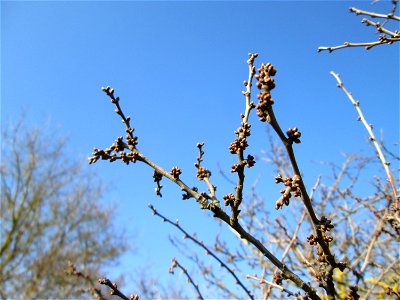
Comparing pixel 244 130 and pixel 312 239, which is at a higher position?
pixel 244 130

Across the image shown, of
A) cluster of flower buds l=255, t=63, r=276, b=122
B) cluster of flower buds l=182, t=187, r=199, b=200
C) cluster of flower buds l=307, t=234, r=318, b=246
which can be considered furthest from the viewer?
cluster of flower buds l=182, t=187, r=199, b=200

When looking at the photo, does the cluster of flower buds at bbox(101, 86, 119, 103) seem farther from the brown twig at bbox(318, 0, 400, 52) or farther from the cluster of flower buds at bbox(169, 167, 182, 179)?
the brown twig at bbox(318, 0, 400, 52)

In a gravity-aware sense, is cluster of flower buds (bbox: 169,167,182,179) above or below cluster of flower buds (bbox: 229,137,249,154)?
below

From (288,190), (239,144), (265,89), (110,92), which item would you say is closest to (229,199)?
(239,144)

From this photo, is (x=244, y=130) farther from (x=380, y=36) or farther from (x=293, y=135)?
(x=380, y=36)

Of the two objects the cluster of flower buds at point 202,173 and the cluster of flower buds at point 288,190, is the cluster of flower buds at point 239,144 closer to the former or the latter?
the cluster of flower buds at point 288,190

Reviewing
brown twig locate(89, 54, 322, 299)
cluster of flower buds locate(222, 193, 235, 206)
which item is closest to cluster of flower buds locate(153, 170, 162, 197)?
brown twig locate(89, 54, 322, 299)

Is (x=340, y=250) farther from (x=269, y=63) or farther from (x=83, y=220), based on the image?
(x=83, y=220)

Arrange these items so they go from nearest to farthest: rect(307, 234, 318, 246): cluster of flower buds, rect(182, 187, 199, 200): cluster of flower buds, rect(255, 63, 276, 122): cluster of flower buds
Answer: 1. rect(255, 63, 276, 122): cluster of flower buds
2. rect(307, 234, 318, 246): cluster of flower buds
3. rect(182, 187, 199, 200): cluster of flower buds

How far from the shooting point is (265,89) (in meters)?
1.00

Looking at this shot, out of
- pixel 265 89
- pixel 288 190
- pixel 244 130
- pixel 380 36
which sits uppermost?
pixel 380 36

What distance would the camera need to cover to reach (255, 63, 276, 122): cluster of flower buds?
3.21ft

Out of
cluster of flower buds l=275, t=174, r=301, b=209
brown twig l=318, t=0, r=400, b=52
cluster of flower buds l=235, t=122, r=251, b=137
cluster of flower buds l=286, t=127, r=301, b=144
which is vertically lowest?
cluster of flower buds l=275, t=174, r=301, b=209

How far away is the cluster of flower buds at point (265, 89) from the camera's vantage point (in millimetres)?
979
